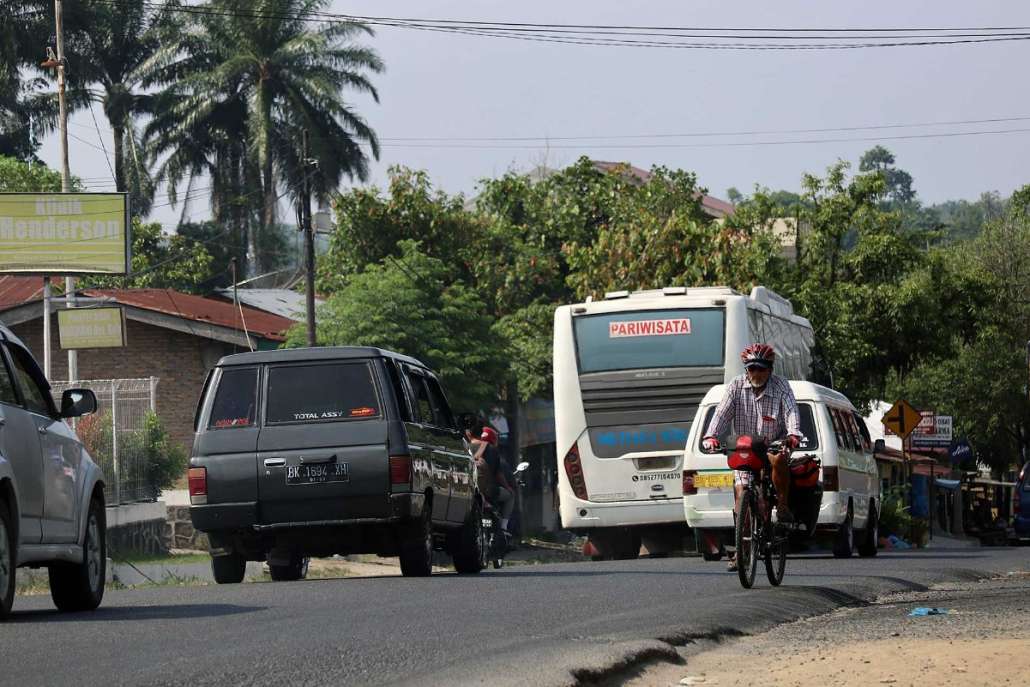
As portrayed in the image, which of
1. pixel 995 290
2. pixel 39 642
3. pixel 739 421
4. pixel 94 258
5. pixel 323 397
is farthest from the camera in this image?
pixel 995 290

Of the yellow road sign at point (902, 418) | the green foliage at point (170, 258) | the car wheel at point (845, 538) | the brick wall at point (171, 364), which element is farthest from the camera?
the green foliage at point (170, 258)

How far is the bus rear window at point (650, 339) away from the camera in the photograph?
78.3ft

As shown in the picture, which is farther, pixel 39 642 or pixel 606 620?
pixel 606 620

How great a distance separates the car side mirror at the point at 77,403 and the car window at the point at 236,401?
3.85 m

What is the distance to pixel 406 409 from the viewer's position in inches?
634

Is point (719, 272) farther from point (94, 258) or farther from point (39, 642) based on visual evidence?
point (39, 642)

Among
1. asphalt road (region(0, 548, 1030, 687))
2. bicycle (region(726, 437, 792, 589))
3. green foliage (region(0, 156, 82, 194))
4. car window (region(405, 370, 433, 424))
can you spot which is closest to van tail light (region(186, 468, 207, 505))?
asphalt road (region(0, 548, 1030, 687))

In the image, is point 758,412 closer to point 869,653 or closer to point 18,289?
point 869,653

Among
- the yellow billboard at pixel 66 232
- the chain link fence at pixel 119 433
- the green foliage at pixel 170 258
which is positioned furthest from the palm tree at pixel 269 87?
the chain link fence at pixel 119 433

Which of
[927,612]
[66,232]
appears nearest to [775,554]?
[927,612]

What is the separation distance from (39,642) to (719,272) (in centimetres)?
3244

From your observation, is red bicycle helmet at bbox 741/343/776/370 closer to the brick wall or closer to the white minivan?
the white minivan

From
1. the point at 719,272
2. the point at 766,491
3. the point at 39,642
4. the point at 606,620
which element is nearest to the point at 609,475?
the point at 766,491

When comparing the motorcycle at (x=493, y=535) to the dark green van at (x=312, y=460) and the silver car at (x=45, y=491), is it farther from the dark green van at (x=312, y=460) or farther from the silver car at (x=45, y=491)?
the silver car at (x=45, y=491)
